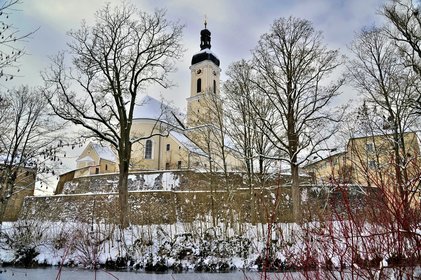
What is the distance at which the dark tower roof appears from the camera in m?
49.6

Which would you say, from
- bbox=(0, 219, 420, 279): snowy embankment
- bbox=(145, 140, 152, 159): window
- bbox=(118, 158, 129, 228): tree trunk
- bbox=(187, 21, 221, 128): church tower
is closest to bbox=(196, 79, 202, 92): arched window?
bbox=(187, 21, 221, 128): church tower

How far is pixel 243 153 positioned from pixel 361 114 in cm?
683

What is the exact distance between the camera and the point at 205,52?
49875 millimetres

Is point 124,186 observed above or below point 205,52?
below

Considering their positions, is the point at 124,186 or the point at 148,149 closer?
the point at 124,186

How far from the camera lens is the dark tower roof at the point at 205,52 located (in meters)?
49.6

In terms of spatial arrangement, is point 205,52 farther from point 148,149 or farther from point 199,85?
point 148,149

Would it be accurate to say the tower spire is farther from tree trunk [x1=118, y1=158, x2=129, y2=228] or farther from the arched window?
tree trunk [x1=118, y1=158, x2=129, y2=228]

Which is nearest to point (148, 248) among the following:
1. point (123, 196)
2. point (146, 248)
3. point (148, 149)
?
point (146, 248)

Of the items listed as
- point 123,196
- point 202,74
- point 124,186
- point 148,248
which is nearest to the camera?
point 148,248

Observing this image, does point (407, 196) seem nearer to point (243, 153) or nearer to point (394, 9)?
point (394, 9)

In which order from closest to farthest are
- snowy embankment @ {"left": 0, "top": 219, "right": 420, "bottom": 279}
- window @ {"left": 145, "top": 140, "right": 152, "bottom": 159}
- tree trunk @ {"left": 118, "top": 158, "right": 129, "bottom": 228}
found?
snowy embankment @ {"left": 0, "top": 219, "right": 420, "bottom": 279}
tree trunk @ {"left": 118, "top": 158, "right": 129, "bottom": 228}
window @ {"left": 145, "top": 140, "right": 152, "bottom": 159}

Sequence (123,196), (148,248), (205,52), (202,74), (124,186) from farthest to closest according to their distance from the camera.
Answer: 1. (205,52)
2. (202,74)
3. (124,186)
4. (123,196)
5. (148,248)

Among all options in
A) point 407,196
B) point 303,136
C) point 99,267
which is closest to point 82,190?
point 99,267
